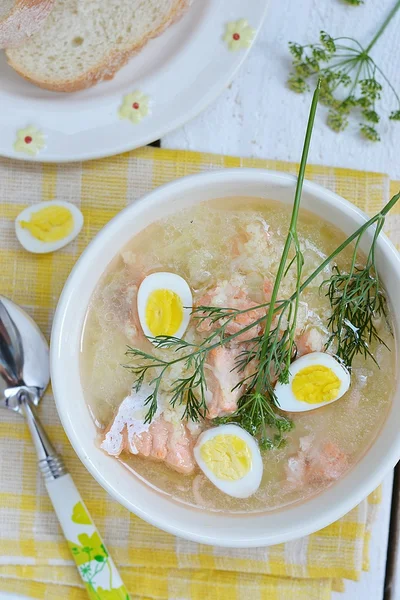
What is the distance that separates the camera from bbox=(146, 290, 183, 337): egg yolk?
1682mm

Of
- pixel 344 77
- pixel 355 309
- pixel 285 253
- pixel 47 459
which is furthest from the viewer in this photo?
pixel 344 77

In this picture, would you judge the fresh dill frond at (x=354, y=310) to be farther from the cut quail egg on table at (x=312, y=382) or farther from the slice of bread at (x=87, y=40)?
the slice of bread at (x=87, y=40)

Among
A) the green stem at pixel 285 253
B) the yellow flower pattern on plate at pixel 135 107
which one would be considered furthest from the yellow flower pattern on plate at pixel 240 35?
the green stem at pixel 285 253

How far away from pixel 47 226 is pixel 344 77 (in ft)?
3.12

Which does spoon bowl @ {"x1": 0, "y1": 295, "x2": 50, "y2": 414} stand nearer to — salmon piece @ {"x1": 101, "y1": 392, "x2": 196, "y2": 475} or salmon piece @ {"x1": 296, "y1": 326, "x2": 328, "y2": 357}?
salmon piece @ {"x1": 101, "y1": 392, "x2": 196, "y2": 475}

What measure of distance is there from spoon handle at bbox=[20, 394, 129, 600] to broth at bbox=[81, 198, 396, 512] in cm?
24

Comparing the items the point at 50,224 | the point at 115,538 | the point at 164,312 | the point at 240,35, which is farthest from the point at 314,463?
the point at 240,35

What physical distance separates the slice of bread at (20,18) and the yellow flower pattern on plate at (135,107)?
0.34 m

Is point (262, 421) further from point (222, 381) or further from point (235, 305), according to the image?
point (235, 305)

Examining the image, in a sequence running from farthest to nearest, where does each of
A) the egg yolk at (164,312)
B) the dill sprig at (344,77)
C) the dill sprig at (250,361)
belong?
1. the dill sprig at (344,77)
2. the egg yolk at (164,312)
3. the dill sprig at (250,361)

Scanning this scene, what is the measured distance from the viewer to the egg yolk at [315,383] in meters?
1.64

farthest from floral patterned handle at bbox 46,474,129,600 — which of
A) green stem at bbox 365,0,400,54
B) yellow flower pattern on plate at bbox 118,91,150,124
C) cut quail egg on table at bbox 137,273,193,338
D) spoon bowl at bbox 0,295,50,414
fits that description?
green stem at bbox 365,0,400,54

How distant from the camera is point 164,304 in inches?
66.5

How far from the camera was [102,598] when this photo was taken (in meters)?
1.86
